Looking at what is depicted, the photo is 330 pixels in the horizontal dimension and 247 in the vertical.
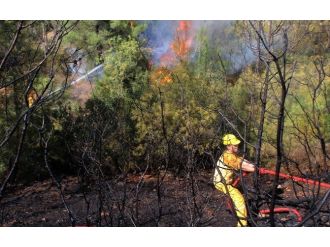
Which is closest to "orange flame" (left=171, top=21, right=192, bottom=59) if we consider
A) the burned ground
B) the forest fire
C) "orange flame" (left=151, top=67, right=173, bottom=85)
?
Answer: the forest fire

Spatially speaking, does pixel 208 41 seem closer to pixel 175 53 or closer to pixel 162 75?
pixel 175 53

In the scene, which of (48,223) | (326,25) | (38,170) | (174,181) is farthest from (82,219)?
(326,25)

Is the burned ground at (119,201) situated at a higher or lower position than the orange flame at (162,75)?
lower

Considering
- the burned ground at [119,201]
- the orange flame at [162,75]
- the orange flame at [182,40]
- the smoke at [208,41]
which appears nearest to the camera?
the orange flame at [182,40]

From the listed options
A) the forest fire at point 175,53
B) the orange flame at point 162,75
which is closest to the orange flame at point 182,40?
the forest fire at point 175,53

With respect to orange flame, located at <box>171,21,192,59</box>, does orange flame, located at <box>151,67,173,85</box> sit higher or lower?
lower

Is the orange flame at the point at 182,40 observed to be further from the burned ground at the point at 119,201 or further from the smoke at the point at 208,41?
the burned ground at the point at 119,201

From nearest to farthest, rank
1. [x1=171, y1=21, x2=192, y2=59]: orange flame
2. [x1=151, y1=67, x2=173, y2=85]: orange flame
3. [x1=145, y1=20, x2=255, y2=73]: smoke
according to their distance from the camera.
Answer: [x1=171, y1=21, x2=192, y2=59]: orange flame
[x1=145, y1=20, x2=255, y2=73]: smoke
[x1=151, y1=67, x2=173, y2=85]: orange flame

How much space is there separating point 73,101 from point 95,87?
0.63 meters

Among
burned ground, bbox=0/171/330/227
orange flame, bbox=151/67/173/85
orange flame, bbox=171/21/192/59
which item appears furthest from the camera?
orange flame, bbox=151/67/173/85

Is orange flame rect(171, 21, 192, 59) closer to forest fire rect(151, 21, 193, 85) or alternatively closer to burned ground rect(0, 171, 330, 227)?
forest fire rect(151, 21, 193, 85)

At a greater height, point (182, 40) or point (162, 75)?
point (182, 40)

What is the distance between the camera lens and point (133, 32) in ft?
18.0

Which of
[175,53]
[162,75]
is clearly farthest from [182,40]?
[162,75]
